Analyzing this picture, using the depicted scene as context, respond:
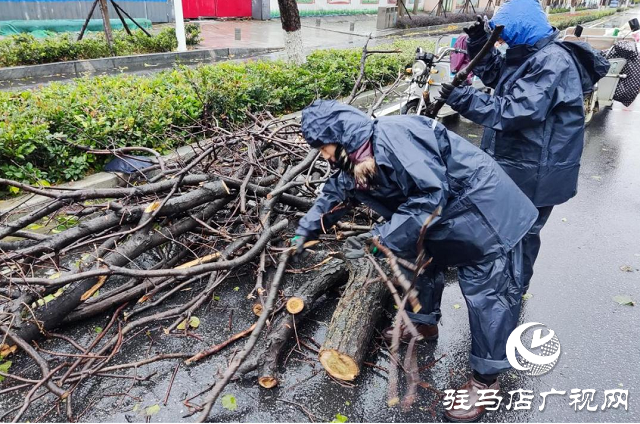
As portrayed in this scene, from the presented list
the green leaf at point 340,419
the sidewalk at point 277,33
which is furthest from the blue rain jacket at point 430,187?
the sidewalk at point 277,33

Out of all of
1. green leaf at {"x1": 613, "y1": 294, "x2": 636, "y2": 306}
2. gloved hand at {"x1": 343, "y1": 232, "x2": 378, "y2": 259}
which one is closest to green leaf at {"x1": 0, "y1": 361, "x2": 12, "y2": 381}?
gloved hand at {"x1": 343, "y1": 232, "x2": 378, "y2": 259}

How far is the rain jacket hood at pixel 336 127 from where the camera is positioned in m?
2.23

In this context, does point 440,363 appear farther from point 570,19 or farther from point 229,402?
point 570,19

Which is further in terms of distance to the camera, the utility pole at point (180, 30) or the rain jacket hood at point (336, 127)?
the utility pole at point (180, 30)

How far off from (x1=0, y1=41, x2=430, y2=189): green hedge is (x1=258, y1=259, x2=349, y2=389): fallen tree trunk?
5.97 ft

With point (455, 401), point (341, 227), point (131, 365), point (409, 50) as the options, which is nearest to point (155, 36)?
point (409, 50)

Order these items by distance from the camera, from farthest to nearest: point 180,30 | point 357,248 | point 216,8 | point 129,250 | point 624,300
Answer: point 216,8
point 180,30
point 624,300
point 129,250
point 357,248

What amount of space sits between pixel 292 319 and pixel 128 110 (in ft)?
11.8

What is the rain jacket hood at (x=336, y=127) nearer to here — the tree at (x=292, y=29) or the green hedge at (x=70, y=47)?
the tree at (x=292, y=29)

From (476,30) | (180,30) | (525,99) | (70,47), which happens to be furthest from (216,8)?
(525,99)

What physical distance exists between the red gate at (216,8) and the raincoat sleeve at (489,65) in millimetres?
20932

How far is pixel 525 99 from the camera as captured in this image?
2.73 metres

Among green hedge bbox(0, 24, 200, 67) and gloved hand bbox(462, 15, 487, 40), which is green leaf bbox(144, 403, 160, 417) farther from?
green hedge bbox(0, 24, 200, 67)

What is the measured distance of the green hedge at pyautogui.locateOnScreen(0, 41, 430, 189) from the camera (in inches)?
176
